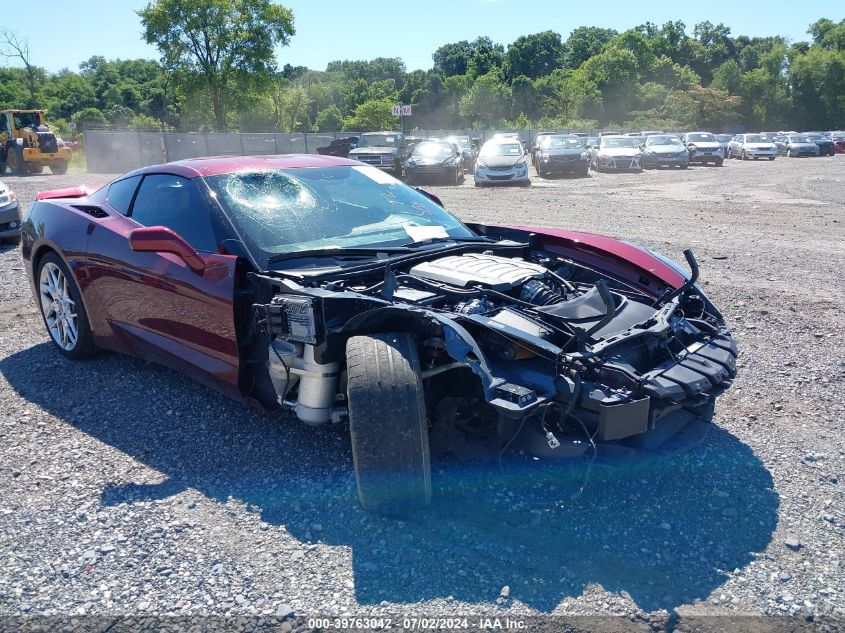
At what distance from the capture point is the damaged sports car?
3.09 metres

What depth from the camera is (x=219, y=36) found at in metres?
44.3

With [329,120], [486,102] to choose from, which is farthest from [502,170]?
[329,120]

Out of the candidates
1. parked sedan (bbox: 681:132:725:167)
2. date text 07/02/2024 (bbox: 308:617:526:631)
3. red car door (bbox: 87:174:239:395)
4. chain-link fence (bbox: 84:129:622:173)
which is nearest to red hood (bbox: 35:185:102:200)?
red car door (bbox: 87:174:239:395)

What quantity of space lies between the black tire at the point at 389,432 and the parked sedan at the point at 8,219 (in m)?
8.99

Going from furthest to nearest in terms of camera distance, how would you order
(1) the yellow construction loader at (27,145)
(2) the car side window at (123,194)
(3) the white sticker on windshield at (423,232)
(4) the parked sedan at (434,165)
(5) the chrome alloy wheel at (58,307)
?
(1) the yellow construction loader at (27,145) → (4) the parked sedan at (434,165) → (5) the chrome alloy wheel at (58,307) → (2) the car side window at (123,194) → (3) the white sticker on windshield at (423,232)

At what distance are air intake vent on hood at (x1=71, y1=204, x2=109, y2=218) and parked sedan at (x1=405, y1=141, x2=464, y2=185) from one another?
16760mm

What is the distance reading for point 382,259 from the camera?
13.0 feet

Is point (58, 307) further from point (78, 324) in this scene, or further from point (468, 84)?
point (468, 84)

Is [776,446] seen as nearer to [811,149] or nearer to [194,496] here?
[194,496]

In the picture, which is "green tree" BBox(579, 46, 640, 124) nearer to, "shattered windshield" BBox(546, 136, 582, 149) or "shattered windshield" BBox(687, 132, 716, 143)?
"shattered windshield" BBox(687, 132, 716, 143)

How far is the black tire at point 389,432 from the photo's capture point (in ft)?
10.0

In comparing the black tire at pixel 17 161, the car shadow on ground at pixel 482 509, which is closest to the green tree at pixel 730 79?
the black tire at pixel 17 161

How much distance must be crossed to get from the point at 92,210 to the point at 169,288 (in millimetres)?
1372

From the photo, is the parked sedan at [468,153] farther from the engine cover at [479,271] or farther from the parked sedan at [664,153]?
the engine cover at [479,271]
